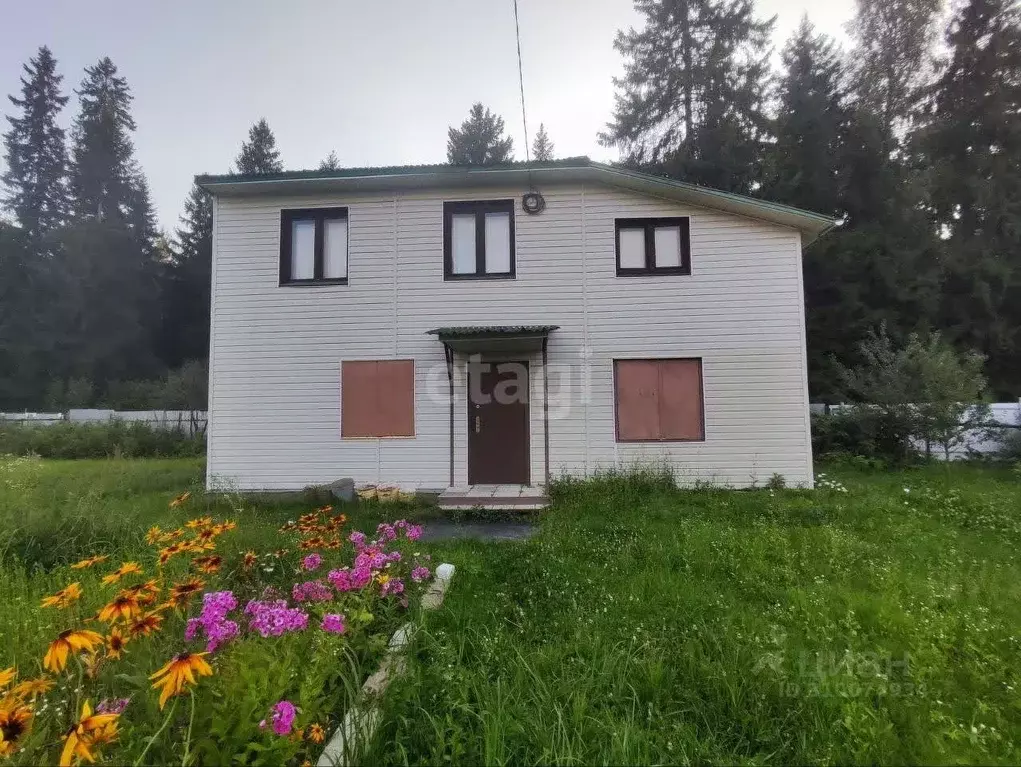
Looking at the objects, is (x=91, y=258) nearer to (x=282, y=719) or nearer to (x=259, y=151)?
(x=259, y=151)

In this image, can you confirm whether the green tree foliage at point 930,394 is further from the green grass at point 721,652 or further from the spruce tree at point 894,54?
the spruce tree at point 894,54

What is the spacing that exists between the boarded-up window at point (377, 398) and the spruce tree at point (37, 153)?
3857 cm

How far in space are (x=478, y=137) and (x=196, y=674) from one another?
36.8m

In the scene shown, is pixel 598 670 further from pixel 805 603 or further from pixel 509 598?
pixel 805 603

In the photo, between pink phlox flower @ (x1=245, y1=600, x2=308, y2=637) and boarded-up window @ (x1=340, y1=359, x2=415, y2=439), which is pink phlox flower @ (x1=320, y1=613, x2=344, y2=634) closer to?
pink phlox flower @ (x1=245, y1=600, x2=308, y2=637)

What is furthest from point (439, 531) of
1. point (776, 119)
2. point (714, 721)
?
point (776, 119)

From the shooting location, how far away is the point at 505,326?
8141mm

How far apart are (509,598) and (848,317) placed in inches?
711

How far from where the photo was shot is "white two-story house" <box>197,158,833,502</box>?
26.6 feet

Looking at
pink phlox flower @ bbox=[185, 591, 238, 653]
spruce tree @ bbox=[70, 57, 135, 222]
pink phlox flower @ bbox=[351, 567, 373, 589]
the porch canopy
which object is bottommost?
pink phlox flower @ bbox=[351, 567, 373, 589]

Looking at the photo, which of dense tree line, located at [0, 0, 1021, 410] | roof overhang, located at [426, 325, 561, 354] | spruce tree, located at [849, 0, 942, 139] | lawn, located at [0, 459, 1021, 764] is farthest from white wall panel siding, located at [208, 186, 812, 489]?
spruce tree, located at [849, 0, 942, 139]

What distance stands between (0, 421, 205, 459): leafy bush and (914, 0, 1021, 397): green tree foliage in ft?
85.3

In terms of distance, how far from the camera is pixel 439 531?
6.24 meters

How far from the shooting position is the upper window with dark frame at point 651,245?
8.41 meters
